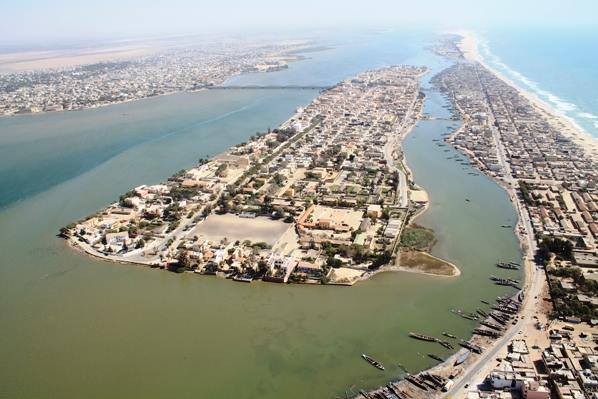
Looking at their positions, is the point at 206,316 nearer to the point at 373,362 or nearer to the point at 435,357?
the point at 373,362

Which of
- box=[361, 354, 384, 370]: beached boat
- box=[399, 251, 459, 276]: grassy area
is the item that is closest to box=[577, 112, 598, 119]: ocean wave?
box=[399, 251, 459, 276]: grassy area

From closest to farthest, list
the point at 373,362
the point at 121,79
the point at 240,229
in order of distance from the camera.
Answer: the point at 373,362
the point at 240,229
the point at 121,79

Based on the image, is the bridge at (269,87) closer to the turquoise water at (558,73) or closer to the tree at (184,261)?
the turquoise water at (558,73)

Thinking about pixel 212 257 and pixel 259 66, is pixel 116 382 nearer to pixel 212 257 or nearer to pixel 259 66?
pixel 212 257

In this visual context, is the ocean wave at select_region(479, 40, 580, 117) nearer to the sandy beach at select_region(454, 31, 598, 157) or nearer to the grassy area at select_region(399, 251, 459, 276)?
the sandy beach at select_region(454, 31, 598, 157)

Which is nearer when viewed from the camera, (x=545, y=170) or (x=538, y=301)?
(x=538, y=301)

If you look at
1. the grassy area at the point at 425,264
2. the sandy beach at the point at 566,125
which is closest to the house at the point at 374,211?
the grassy area at the point at 425,264

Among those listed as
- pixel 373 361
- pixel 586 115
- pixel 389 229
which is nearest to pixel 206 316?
pixel 373 361

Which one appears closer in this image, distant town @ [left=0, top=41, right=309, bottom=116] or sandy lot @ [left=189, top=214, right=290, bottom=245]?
sandy lot @ [left=189, top=214, right=290, bottom=245]
